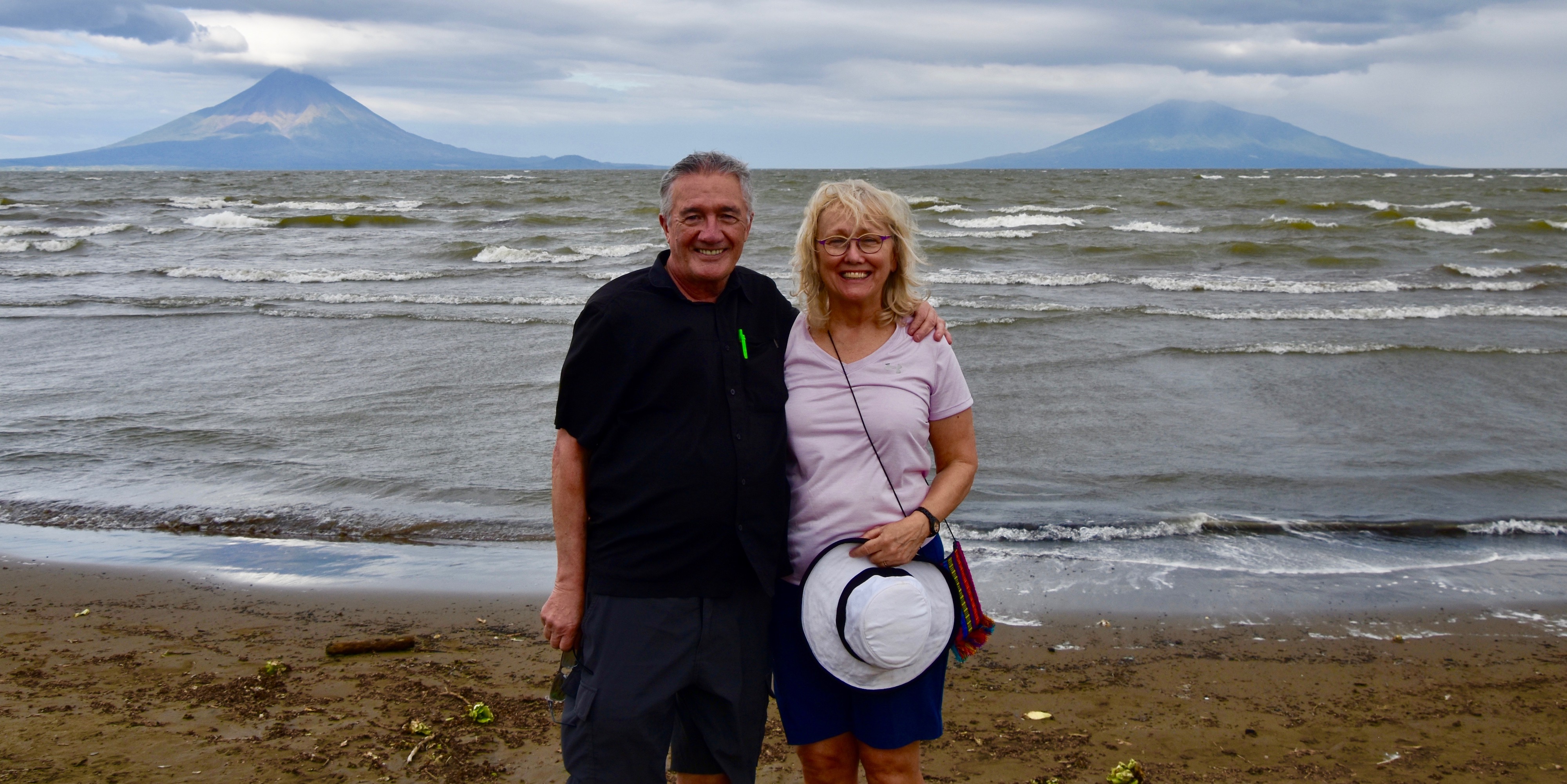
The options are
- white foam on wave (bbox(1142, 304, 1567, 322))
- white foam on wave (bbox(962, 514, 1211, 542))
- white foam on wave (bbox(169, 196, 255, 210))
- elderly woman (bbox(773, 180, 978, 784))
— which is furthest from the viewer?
white foam on wave (bbox(169, 196, 255, 210))

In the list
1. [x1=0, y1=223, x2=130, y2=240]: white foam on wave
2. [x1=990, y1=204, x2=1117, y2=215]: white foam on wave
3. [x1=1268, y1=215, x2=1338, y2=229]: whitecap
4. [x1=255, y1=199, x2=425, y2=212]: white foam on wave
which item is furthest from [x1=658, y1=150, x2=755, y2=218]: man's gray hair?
[x1=255, y1=199, x2=425, y2=212]: white foam on wave

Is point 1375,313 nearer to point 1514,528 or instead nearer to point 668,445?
point 1514,528

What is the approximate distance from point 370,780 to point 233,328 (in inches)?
480

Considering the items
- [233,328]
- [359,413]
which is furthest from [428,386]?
[233,328]

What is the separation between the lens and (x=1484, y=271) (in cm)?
1966

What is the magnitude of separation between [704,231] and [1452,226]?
32947 millimetres

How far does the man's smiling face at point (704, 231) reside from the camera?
2.45m

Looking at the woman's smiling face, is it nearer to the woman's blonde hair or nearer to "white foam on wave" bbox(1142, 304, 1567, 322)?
the woman's blonde hair

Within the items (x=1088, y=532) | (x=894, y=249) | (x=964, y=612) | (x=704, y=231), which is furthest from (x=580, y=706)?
(x=1088, y=532)

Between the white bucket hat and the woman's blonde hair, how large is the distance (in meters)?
0.62

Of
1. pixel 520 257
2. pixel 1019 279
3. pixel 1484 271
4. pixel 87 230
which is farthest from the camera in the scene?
pixel 87 230

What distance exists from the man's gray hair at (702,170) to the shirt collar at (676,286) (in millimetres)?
121

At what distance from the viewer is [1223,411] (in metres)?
9.16

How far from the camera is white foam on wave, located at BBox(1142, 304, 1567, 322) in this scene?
14547mm
